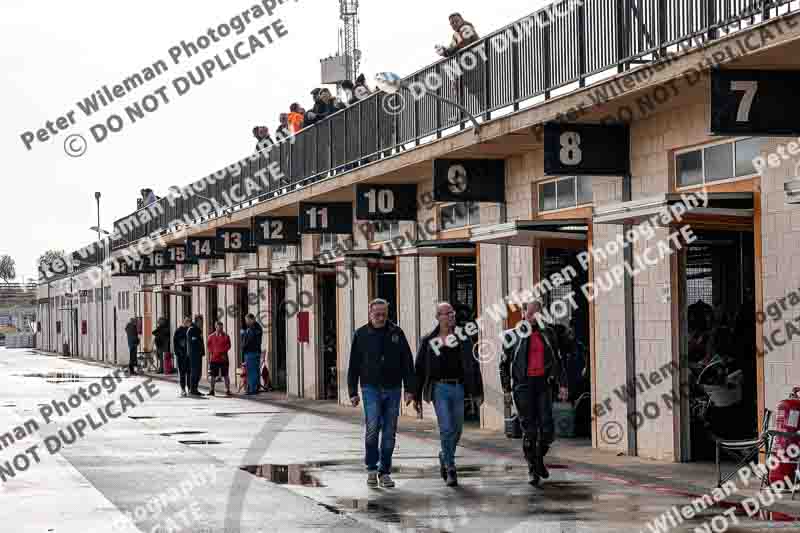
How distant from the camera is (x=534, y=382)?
1437 centimetres

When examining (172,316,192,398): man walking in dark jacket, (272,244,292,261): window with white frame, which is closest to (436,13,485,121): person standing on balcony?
(172,316,192,398): man walking in dark jacket

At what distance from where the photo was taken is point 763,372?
14844 millimetres

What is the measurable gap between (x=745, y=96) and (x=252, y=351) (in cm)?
2150

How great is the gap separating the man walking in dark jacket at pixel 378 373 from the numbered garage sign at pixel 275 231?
61.4ft

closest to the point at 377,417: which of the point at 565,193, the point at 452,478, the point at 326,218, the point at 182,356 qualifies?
the point at 452,478

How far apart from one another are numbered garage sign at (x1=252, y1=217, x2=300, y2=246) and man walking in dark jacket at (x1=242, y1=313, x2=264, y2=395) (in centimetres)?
180

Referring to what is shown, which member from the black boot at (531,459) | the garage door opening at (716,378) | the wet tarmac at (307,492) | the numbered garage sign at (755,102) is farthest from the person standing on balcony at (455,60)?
the black boot at (531,459)

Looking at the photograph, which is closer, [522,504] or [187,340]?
[522,504]

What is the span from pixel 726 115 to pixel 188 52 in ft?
47.9

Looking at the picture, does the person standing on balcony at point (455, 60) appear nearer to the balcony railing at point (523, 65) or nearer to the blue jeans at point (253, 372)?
the balcony railing at point (523, 65)

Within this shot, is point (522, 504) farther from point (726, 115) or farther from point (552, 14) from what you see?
point (552, 14)

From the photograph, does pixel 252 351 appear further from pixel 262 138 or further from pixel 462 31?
pixel 462 31

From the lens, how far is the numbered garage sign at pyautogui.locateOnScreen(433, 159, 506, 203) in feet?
69.9

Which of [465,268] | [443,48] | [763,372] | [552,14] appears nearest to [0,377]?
[465,268]
